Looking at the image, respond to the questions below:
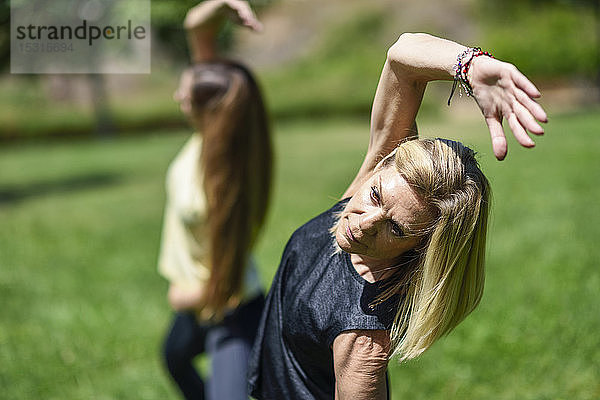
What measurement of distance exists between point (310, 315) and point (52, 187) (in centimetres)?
1306

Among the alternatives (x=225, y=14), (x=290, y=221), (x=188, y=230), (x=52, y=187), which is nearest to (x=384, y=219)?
(x=188, y=230)

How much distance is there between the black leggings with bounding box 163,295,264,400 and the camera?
3.04m

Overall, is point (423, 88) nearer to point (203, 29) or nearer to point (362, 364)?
point (362, 364)

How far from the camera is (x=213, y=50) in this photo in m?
3.49

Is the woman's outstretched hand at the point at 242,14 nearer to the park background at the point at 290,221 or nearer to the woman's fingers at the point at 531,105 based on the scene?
the park background at the point at 290,221

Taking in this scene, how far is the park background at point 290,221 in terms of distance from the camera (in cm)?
427

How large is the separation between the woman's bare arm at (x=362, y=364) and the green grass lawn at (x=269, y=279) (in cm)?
62

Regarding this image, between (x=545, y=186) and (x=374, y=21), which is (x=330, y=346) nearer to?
(x=545, y=186)

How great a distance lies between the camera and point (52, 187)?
1387 cm

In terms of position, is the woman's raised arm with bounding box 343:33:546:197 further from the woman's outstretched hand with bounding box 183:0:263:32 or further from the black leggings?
the black leggings

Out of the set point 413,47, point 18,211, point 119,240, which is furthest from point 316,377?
point 18,211

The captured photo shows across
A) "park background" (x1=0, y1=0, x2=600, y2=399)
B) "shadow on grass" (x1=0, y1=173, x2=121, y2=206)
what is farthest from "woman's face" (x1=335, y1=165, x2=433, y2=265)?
"shadow on grass" (x1=0, y1=173, x2=121, y2=206)

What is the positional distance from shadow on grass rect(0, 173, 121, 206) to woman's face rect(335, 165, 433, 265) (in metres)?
11.6

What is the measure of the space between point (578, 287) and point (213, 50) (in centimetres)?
313
